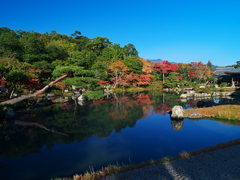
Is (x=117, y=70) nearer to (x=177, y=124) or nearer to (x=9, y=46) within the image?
(x=9, y=46)

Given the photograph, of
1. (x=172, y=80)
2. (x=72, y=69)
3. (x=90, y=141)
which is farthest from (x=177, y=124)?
(x=172, y=80)

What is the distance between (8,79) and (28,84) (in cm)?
331

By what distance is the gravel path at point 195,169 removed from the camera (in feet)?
11.4

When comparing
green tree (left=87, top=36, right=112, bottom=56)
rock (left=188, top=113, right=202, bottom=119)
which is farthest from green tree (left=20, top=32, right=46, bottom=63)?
rock (left=188, top=113, right=202, bottom=119)

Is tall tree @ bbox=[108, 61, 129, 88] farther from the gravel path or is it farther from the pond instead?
the gravel path

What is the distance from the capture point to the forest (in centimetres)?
1485

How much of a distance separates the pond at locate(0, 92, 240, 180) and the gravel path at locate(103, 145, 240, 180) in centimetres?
127

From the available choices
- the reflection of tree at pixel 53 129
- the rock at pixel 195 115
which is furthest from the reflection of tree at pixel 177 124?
the reflection of tree at pixel 53 129

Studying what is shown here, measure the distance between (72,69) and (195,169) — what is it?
42.8 ft

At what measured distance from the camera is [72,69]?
47.8 ft

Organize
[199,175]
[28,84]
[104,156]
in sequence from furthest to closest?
1. [28,84]
2. [104,156]
3. [199,175]

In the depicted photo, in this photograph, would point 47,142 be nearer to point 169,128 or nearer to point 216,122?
point 169,128

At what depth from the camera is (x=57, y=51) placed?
84.5 ft

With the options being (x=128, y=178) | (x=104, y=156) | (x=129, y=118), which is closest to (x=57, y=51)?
(x=129, y=118)
